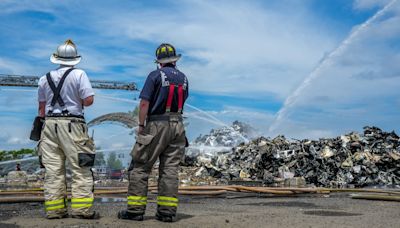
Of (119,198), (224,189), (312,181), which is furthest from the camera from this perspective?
(312,181)

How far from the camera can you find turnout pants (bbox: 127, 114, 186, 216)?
6.15m

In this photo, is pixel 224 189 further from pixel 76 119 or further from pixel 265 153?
pixel 265 153

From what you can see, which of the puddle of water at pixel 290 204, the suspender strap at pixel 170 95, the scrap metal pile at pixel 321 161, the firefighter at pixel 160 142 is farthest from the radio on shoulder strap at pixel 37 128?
the scrap metal pile at pixel 321 161

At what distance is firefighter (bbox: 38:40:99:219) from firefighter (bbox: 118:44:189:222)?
0.53m

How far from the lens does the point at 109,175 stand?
23.5m

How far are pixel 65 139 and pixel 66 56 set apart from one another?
104 centimetres

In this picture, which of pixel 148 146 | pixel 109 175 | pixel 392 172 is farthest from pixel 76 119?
pixel 109 175

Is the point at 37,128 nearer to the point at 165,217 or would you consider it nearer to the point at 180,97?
the point at 180,97

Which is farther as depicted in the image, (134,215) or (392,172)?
(392,172)

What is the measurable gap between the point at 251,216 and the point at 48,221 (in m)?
2.47

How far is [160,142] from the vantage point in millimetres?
6285

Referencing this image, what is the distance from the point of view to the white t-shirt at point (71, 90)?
631cm

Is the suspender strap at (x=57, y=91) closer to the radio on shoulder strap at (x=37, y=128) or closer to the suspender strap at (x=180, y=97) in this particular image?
the radio on shoulder strap at (x=37, y=128)

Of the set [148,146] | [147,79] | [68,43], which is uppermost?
[68,43]
